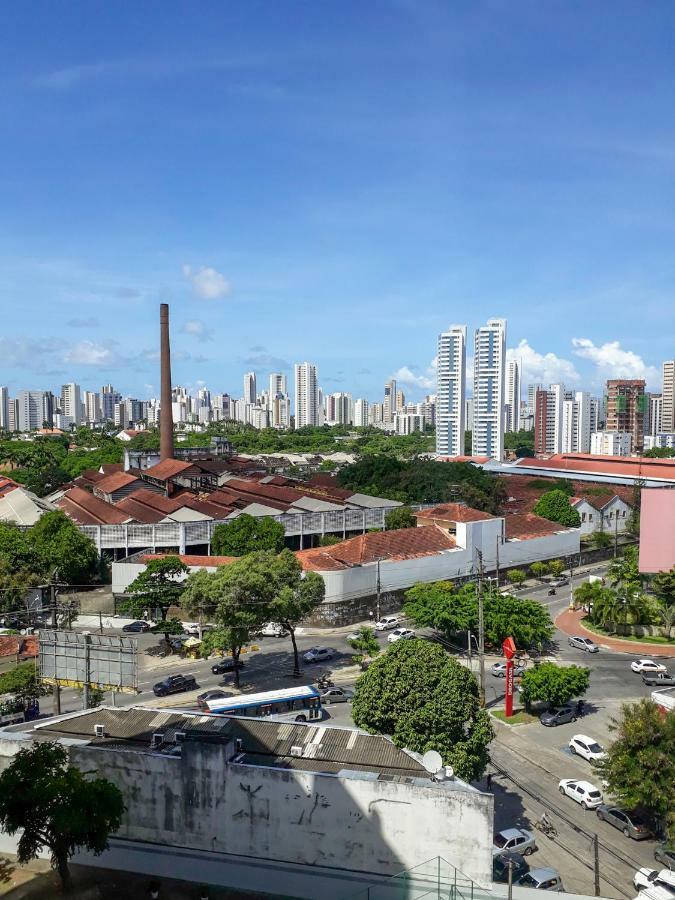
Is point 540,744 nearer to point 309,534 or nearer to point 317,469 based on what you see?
point 309,534

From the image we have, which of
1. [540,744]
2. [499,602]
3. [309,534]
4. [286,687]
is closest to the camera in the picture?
[540,744]

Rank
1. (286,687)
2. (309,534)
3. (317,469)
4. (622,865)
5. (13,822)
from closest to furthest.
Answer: (13,822) → (622,865) → (286,687) → (309,534) → (317,469)

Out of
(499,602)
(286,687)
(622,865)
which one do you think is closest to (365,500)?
(499,602)

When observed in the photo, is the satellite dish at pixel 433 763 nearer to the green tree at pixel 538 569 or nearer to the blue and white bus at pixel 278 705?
the blue and white bus at pixel 278 705

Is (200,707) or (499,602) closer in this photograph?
(200,707)

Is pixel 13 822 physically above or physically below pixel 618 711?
Answer: above

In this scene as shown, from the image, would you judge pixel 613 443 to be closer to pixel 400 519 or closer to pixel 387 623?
pixel 400 519

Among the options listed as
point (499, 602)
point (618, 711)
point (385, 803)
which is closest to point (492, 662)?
point (499, 602)
